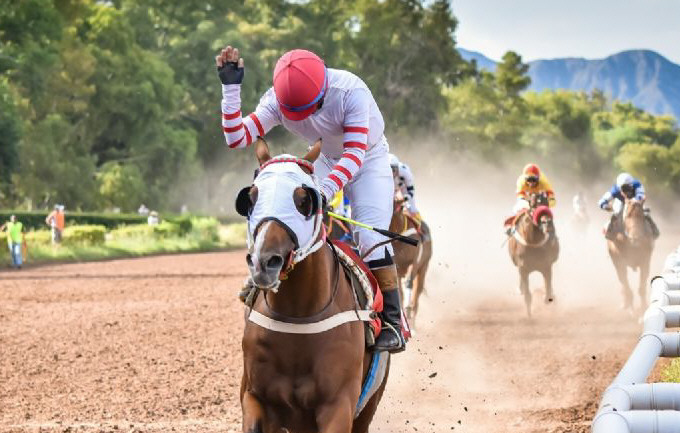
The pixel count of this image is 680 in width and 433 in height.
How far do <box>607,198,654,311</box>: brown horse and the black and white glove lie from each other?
12648 millimetres

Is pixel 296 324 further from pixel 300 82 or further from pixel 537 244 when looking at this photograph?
pixel 537 244

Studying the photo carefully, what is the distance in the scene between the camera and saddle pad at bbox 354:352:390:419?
5505 mm

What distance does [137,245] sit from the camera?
119 feet

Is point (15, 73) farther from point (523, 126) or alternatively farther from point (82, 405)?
point (523, 126)

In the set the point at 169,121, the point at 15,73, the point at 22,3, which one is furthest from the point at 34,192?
the point at 169,121

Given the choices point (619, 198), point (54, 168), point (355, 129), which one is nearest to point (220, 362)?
point (355, 129)

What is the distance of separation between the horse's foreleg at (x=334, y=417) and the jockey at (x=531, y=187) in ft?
41.6

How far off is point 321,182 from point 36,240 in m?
28.9

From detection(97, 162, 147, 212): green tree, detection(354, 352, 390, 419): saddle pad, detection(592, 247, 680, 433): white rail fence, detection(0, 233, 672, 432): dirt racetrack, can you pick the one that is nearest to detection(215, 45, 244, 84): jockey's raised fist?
detection(354, 352, 390, 419): saddle pad

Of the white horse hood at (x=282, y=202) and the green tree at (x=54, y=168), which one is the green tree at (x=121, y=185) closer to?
the green tree at (x=54, y=168)

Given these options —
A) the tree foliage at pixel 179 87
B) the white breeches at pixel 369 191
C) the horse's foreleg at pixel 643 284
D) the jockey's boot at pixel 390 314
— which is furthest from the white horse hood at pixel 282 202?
the tree foliage at pixel 179 87

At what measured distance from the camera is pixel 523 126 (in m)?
94.6

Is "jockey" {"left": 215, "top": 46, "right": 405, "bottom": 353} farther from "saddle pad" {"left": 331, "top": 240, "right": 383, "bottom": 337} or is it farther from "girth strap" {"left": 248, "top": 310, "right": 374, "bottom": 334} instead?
"girth strap" {"left": 248, "top": 310, "right": 374, "bottom": 334}

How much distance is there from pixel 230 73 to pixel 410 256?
9.04 metres
